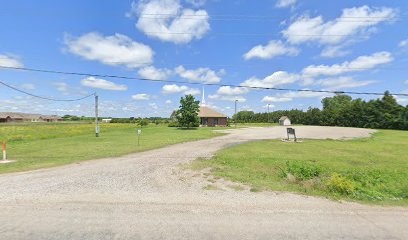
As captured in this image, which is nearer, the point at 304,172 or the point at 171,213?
the point at 171,213

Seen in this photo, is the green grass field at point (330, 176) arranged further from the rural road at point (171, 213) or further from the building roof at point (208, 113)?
the building roof at point (208, 113)

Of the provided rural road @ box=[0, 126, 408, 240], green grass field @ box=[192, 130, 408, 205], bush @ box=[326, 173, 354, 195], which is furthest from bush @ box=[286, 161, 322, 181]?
rural road @ box=[0, 126, 408, 240]

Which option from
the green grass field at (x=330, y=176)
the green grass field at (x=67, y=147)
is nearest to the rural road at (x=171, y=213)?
the green grass field at (x=330, y=176)

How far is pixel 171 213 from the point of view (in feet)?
15.3

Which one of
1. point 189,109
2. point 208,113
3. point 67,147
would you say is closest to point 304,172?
point 67,147

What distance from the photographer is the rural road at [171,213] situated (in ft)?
12.6

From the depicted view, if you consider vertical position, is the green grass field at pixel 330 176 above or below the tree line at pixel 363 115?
below

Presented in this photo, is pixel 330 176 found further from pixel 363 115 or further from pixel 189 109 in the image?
pixel 363 115

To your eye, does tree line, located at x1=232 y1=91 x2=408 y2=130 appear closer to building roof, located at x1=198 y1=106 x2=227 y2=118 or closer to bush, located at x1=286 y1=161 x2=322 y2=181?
building roof, located at x1=198 y1=106 x2=227 y2=118

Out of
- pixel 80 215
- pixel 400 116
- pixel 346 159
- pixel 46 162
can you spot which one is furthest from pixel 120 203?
pixel 400 116

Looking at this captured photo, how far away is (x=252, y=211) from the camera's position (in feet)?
15.7

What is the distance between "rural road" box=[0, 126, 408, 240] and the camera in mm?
3832

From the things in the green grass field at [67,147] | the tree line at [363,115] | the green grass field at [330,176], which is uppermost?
the tree line at [363,115]

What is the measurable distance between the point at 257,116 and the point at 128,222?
335 feet
